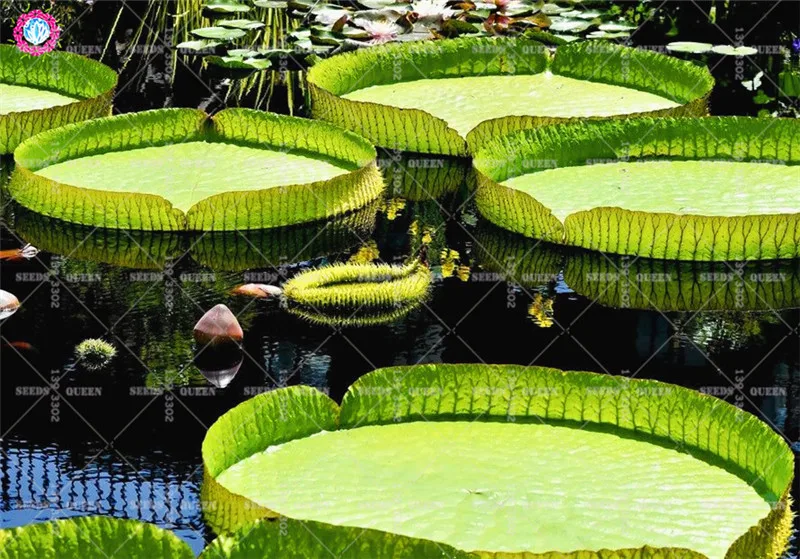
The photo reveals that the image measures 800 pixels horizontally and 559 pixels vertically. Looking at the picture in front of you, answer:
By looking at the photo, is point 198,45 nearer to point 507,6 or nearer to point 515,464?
point 507,6

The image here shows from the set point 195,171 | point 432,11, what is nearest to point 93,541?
point 195,171

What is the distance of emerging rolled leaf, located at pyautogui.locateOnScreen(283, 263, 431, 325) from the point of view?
24.5ft

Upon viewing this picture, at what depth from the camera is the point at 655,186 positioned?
28.9 ft

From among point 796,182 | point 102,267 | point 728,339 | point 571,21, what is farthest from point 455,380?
point 571,21

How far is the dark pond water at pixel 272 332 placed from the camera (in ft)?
19.0

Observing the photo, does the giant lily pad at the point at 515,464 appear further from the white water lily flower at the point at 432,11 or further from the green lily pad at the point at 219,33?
the white water lily flower at the point at 432,11

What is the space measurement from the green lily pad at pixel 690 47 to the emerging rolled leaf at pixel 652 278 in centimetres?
408

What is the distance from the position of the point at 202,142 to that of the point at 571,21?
13.2 ft

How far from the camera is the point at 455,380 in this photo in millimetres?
5879

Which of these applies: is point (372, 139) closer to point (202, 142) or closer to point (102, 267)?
point (202, 142)

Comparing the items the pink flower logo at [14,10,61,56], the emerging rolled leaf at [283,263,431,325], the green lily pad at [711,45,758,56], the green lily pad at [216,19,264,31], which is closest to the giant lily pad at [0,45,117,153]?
the pink flower logo at [14,10,61,56]

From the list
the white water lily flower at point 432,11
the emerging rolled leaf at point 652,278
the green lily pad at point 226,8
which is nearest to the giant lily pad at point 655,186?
the emerging rolled leaf at point 652,278

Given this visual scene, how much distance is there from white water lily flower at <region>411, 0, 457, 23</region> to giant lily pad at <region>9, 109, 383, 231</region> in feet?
10.2

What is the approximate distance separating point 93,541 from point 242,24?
8.48 metres
